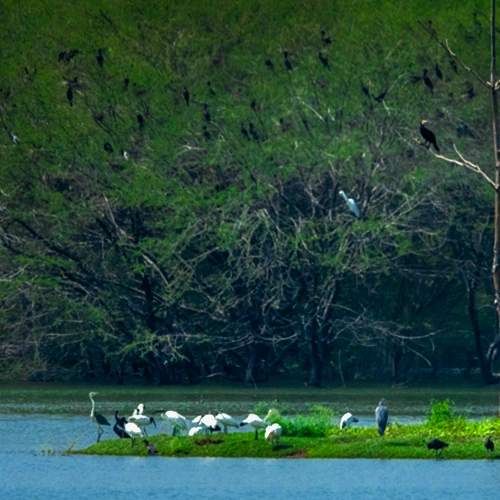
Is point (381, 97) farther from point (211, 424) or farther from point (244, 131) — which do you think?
point (211, 424)

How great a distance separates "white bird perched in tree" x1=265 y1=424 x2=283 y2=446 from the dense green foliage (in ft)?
56.2

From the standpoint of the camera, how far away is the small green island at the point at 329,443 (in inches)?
879

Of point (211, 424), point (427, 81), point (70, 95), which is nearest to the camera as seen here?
point (211, 424)

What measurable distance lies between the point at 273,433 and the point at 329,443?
1147 millimetres

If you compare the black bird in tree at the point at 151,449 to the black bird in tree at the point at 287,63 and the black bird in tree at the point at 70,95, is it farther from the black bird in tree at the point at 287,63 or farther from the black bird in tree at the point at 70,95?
the black bird in tree at the point at 287,63

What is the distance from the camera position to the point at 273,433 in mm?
22328

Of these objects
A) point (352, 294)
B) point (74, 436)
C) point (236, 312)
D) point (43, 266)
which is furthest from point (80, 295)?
point (74, 436)

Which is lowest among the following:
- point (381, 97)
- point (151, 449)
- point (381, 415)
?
point (151, 449)

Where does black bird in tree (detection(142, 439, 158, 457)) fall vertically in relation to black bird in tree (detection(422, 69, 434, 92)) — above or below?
below

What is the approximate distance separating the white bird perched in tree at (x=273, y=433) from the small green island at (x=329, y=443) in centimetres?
13

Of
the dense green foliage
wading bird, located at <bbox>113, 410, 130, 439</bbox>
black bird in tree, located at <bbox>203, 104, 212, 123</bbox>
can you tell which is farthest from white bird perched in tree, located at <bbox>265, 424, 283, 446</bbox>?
black bird in tree, located at <bbox>203, 104, 212, 123</bbox>

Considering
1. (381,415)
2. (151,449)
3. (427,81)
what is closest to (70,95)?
(427,81)

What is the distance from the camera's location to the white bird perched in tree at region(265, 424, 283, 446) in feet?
73.3

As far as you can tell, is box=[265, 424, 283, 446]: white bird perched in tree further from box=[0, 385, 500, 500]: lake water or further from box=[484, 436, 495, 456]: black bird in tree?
box=[484, 436, 495, 456]: black bird in tree
